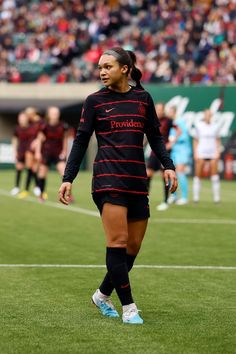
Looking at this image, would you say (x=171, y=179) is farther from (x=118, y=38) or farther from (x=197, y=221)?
(x=118, y=38)

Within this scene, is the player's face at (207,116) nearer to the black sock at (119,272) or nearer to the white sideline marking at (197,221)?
the white sideline marking at (197,221)

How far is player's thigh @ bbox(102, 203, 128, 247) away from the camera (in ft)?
25.9

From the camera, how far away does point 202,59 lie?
34.6 m

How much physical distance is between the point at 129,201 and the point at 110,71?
0.99m

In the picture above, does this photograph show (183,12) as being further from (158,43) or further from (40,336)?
(40,336)

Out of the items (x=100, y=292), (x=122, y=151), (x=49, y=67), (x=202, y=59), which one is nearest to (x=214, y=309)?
(x=100, y=292)

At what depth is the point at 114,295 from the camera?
9539 mm

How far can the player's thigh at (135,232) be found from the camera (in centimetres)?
812

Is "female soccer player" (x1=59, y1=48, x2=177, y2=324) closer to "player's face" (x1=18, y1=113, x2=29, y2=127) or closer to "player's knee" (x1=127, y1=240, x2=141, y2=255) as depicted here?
"player's knee" (x1=127, y1=240, x2=141, y2=255)

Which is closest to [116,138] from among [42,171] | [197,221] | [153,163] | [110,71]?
[110,71]

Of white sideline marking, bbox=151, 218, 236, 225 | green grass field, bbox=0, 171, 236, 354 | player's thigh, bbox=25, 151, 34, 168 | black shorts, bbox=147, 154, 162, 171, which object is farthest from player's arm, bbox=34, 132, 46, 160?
white sideline marking, bbox=151, 218, 236, 225

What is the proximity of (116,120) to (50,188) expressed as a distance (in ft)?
66.2

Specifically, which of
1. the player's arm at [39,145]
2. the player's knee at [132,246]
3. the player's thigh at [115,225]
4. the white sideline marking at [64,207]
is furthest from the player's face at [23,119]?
the player's thigh at [115,225]

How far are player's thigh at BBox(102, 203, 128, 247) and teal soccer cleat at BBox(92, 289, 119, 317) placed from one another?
2.18ft
